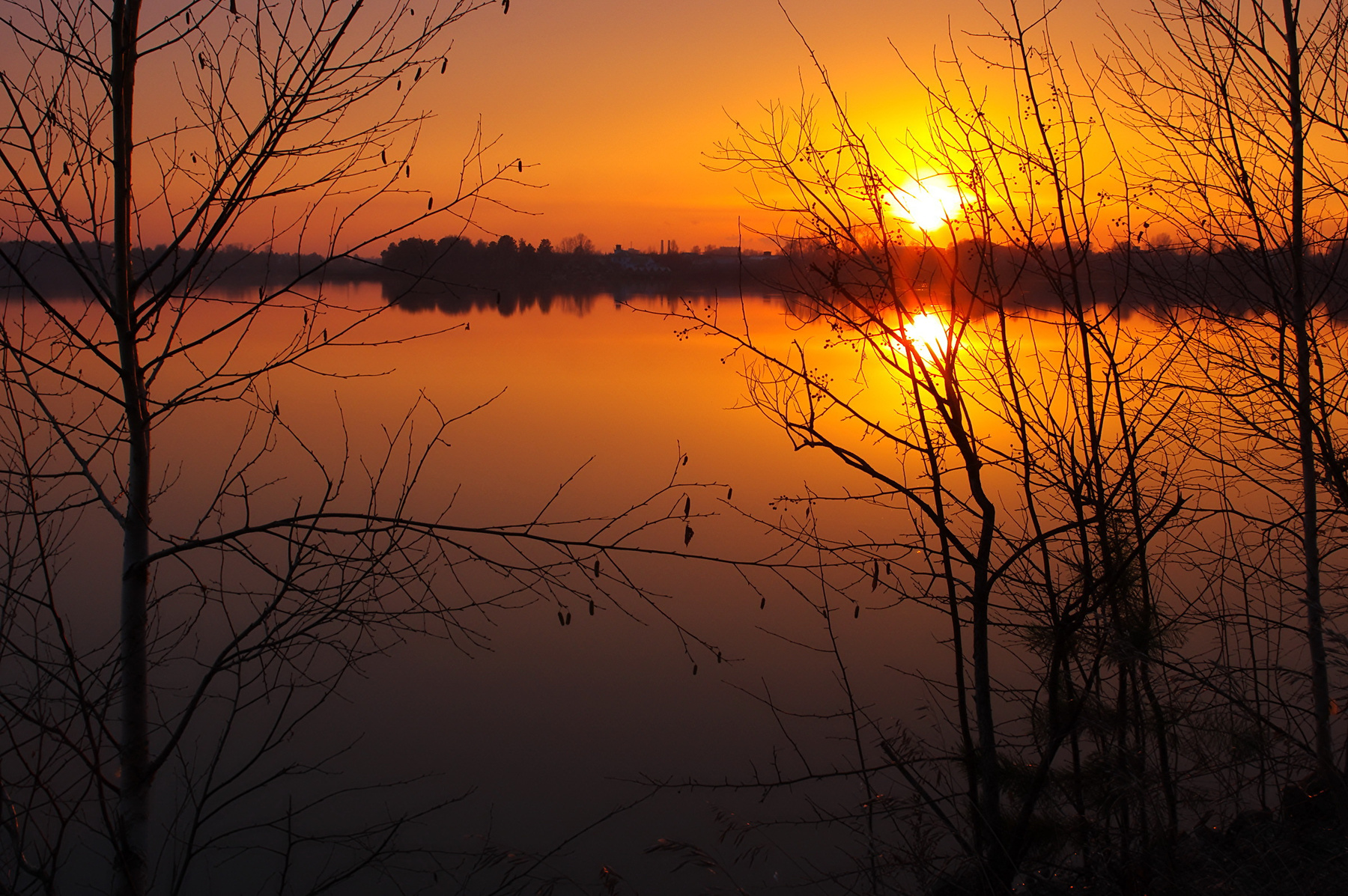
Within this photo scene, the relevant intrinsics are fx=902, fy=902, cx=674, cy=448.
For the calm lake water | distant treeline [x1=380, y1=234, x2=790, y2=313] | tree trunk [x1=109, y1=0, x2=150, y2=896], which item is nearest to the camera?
tree trunk [x1=109, y1=0, x2=150, y2=896]

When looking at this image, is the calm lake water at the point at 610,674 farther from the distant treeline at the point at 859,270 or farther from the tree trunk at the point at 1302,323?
the tree trunk at the point at 1302,323

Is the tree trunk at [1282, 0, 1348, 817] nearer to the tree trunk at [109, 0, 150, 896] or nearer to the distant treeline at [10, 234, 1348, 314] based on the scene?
the distant treeline at [10, 234, 1348, 314]

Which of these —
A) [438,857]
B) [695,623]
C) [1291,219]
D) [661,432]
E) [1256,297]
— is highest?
[1291,219]

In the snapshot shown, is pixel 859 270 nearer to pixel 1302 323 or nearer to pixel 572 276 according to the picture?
pixel 1302 323

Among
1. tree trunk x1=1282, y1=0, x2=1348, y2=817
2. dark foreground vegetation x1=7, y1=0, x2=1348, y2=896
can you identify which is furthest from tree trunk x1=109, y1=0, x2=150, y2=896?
tree trunk x1=1282, y1=0, x2=1348, y2=817

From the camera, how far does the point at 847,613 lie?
6.13 metres

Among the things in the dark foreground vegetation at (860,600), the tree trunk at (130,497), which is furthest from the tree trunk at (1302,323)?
the tree trunk at (130,497)

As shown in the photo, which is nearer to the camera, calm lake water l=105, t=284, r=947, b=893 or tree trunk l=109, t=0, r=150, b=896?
tree trunk l=109, t=0, r=150, b=896

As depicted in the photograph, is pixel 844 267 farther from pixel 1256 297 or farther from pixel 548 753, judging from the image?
pixel 548 753

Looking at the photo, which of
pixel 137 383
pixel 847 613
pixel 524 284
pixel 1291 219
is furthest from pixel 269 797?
pixel 524 284

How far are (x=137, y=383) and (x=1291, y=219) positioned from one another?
176 inches

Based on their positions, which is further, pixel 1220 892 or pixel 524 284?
pixel 524 284

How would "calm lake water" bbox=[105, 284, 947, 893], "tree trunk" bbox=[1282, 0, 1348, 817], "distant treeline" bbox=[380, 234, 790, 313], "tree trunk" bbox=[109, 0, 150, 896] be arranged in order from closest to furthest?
"tree trunk" bbox=[109, 0, 150, 896] → "tree trunk" bbox=[1282, 0, 1348, 817] → "calm lake water" bbox=[105, 284, 947, 893] → "distant treeline" bbox=[380, 234, 790, 313]

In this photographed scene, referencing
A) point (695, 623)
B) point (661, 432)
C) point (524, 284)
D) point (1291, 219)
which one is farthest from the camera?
point (524, 284)
